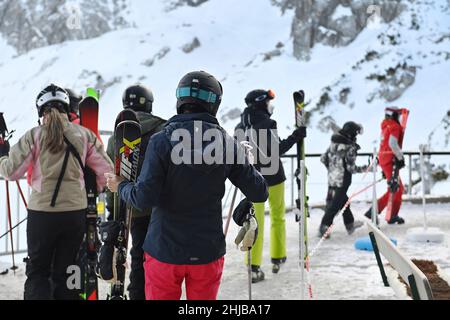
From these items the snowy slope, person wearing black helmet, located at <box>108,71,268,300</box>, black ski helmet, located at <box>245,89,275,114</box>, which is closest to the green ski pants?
black ski helmet, located at <box>245,89,275,114</box>

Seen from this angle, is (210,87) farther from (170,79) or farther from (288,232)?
(170,79)

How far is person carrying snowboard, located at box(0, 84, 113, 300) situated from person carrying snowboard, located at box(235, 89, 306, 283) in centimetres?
198

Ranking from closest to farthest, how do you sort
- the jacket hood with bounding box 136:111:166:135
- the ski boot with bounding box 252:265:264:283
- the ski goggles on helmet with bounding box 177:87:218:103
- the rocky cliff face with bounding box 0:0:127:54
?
the ski goggles on helmet with bounding box 177:87:218:103 → the jacket hood with bounding box 136:111:166:135 → the ski boot with bounding box 252:265:264:283 → the rocky cliff face with bounding box 0:0:127:54

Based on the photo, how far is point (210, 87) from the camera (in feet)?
9.29

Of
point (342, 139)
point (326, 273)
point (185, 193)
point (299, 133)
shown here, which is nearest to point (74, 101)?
point (299, 133)

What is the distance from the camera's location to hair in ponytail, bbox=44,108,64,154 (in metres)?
3.77

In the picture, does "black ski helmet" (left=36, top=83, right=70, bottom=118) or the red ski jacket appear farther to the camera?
the red ski jacket

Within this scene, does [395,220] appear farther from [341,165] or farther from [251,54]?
[251,54]

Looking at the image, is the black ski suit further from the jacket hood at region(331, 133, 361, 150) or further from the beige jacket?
the beige jacket

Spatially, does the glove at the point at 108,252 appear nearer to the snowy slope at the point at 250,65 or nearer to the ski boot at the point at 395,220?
A: the ski boot at the point at 395,220

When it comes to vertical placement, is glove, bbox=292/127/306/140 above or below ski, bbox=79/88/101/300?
above

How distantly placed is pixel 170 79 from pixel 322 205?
3730 centimetres

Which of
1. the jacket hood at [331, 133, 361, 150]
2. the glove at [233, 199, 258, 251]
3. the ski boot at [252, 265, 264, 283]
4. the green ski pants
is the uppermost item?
the jacket hood at [331, 133, 361, 150]

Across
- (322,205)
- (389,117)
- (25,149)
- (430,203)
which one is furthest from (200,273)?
(430,203)
